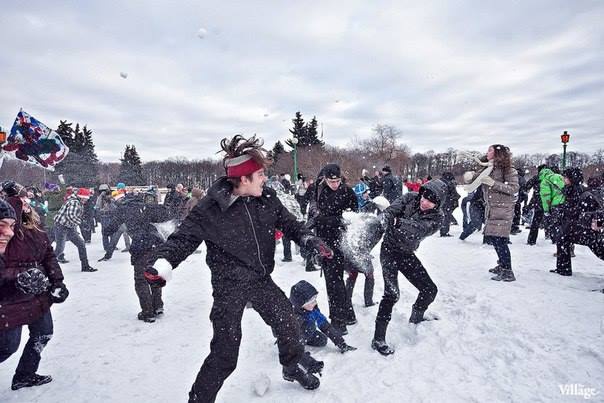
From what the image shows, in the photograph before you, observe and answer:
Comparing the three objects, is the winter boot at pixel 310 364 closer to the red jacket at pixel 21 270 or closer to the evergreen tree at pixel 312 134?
the red jacket at pixel 21 270

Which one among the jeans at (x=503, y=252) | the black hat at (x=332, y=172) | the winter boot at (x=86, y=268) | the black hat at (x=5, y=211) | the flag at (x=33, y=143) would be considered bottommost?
the winter boot at (x=86, y=268)

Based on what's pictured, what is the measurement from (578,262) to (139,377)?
7330mm

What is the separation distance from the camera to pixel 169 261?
8.11ft

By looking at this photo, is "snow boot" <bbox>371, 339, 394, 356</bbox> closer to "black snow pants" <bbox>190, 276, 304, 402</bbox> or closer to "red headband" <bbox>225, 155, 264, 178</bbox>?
"black snow pants" <bbox>190, 276, 304, 402</bbox>

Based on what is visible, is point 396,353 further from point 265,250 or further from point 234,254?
point 234,254

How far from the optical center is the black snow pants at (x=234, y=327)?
248 cm

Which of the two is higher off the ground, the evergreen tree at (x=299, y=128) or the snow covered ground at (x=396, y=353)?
the evergreen tree at (x=299, y=128)

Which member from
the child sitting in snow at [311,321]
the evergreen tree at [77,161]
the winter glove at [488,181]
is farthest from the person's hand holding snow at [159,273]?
the evergreen tree at [77,161]

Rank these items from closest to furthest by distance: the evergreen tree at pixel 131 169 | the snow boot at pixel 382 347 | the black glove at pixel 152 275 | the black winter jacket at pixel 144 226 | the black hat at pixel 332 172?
the black glove at pixel 152 275 < the snow boot at pixel 382 347 < the black hat at pixel 332 172 < the black winter jacket at pixel 144 226 < the evergreen tree at pixel 131 169

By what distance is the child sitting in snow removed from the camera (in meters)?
3.73

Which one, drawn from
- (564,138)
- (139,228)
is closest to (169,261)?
(139,228)

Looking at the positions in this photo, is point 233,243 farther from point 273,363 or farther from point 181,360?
point 181,360

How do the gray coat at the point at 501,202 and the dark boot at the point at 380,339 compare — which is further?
the gray coat at the point at 501,202

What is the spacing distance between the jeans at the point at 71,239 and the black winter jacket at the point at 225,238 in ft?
23.0
